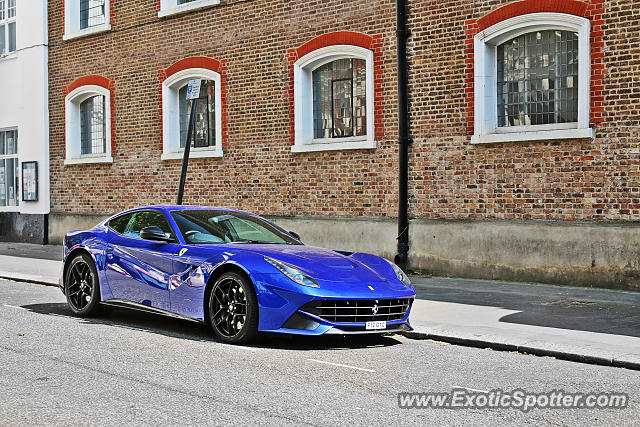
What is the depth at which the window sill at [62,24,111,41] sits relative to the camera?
2112cm

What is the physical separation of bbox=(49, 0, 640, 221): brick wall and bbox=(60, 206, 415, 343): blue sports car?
530 centimetres

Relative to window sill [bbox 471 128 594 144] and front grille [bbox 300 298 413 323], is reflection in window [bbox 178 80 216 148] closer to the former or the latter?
window sill [bbox 471 128 594 144]

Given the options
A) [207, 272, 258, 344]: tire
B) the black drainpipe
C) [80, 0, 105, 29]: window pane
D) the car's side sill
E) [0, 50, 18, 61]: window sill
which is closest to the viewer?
[207, 272, 258, 344]: tire

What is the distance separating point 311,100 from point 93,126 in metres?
7.52

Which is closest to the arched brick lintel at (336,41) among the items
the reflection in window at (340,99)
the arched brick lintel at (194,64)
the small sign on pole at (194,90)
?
the reflection in window at (340,99)

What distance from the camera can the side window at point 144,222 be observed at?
376 inches

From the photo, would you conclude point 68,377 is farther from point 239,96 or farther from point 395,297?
point 239,96

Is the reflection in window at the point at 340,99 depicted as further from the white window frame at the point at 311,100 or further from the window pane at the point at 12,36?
the window pane at the point at 12,36

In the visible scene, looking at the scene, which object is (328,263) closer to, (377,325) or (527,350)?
(377,325)

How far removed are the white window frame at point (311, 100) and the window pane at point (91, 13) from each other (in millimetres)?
7111

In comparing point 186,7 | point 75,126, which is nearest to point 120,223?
point 186,7

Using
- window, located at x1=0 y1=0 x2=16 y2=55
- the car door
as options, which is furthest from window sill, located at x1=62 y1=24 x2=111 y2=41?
the car door

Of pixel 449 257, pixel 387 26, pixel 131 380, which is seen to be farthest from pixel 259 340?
pixel 387 26

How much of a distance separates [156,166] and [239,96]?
3148 millimetres
